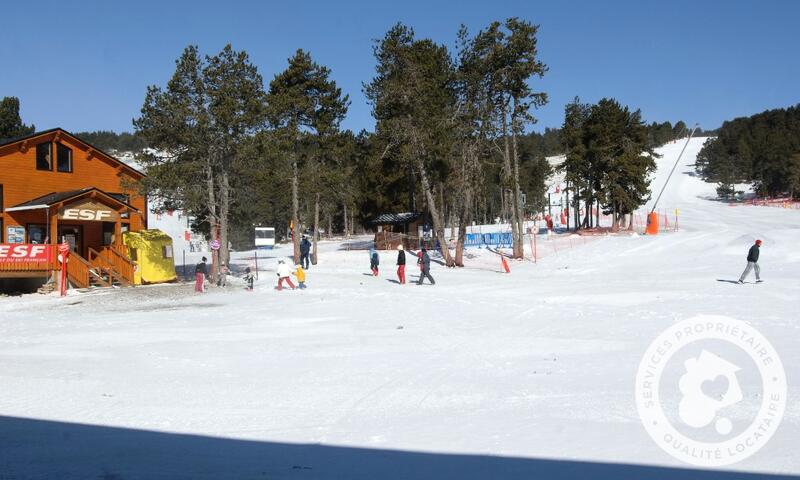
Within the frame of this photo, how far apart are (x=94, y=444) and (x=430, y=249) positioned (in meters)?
37.1

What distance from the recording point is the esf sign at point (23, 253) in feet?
81.8

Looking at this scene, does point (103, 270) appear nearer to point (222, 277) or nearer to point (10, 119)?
point (222, 277)

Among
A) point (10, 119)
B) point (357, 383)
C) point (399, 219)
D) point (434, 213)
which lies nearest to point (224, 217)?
point (434, 213)

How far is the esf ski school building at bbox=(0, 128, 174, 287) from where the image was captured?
25672 mm

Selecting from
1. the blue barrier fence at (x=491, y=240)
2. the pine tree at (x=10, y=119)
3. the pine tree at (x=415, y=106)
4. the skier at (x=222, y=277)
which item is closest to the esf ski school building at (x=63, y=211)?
the skier at (x=222, y=277)

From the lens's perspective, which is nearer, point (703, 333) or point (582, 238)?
point (703, 333)

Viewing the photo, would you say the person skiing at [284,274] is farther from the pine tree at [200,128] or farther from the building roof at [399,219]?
the building roof at [399,219]

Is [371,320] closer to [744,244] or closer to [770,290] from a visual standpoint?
[770,290]

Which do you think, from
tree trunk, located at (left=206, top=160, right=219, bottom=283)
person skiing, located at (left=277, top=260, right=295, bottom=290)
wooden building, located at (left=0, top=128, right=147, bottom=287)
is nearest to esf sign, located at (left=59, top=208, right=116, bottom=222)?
wooden building, located at (left=0, top=128, right=147, bottom=287)

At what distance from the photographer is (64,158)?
31016mm

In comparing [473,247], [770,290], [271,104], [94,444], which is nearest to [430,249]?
[473,247]

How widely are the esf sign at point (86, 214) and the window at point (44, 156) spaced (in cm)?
441

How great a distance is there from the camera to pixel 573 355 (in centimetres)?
1070

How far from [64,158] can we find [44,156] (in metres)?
1.04
